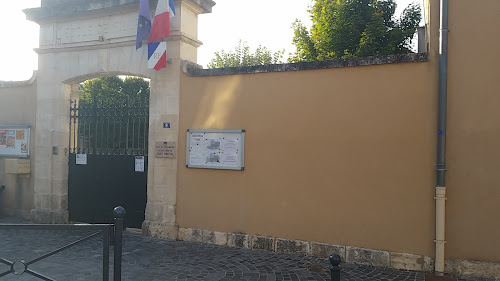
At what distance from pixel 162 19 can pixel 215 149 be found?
2.40 meters

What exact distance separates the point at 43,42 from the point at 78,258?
470 centimetres

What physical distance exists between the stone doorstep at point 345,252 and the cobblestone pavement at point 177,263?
0.12 metres

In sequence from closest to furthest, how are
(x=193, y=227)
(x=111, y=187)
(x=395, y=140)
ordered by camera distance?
(x=395, y=140) → (x=193, y=227) → (x=111, y=187)

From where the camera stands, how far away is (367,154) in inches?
212

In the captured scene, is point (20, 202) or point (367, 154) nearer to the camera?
point (367, 154)

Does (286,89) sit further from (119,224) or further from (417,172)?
(119,224)

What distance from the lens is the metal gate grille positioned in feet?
23.7

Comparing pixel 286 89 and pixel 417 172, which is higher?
pixel 286 89

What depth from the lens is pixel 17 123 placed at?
8094mm

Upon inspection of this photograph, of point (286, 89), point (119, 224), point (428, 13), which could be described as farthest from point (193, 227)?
point (428, 13)

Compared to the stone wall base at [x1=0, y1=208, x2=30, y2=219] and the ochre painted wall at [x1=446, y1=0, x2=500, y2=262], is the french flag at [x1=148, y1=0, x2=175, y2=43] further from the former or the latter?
the stone wall base at [x1=0, y1=208, x2=30, y2=219]

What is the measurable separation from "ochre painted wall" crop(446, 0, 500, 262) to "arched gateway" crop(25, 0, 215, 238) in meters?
4.25

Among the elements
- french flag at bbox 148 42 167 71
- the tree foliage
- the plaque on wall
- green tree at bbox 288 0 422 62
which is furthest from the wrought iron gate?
the tree foliage

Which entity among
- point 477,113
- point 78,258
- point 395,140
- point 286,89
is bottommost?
point 78,258
